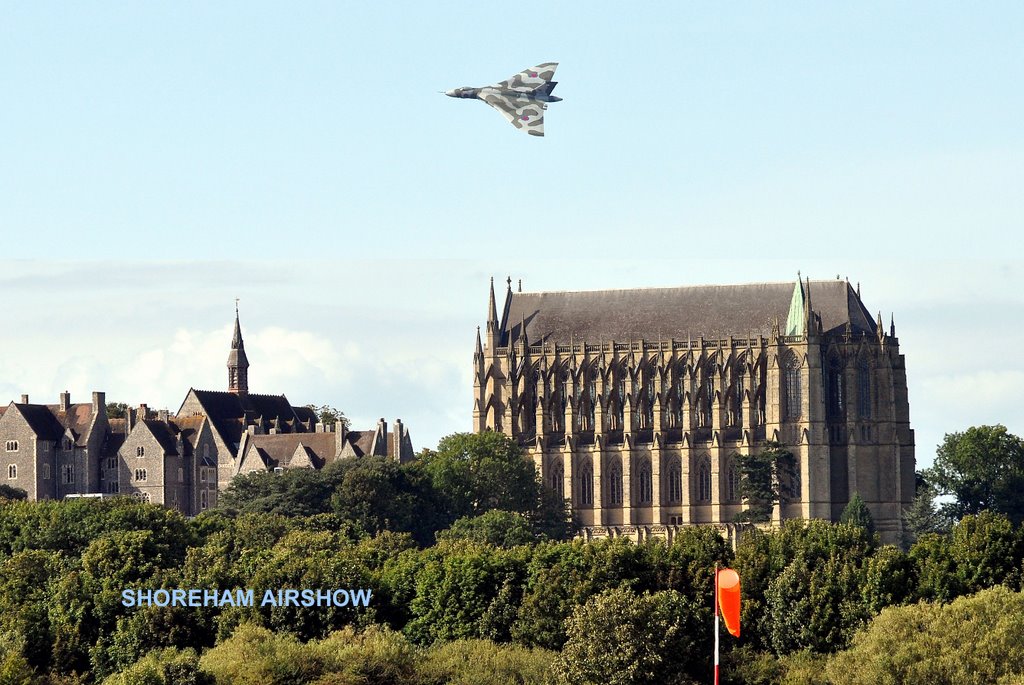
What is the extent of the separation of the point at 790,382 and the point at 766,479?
26.2 feet

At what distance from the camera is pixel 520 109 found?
314 feet

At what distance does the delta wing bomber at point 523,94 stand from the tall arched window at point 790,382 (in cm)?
10274

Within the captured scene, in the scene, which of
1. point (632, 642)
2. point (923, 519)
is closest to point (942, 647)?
point (632, 642)

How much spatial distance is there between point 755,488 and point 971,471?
1432cm

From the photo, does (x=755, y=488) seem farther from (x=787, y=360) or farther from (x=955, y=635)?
(x=955, y=635)

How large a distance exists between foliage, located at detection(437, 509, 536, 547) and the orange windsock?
190 ft

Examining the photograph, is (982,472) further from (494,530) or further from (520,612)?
(520,612)

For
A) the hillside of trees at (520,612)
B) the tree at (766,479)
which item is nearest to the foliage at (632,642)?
the hillside of trees at (520,612)

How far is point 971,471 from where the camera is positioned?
191 m

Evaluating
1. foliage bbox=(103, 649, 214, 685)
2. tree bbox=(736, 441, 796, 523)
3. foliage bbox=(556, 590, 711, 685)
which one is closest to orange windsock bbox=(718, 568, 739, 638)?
foliage bbox=(556, 590, 711, 685)

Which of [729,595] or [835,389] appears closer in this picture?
[729,595]

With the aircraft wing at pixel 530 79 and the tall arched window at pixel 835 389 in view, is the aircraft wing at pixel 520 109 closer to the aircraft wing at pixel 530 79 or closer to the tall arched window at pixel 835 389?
the aircraft wing at pixel 530 79

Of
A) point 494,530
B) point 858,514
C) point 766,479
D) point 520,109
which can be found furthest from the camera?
point 766,479

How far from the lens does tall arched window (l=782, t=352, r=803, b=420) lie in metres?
199
